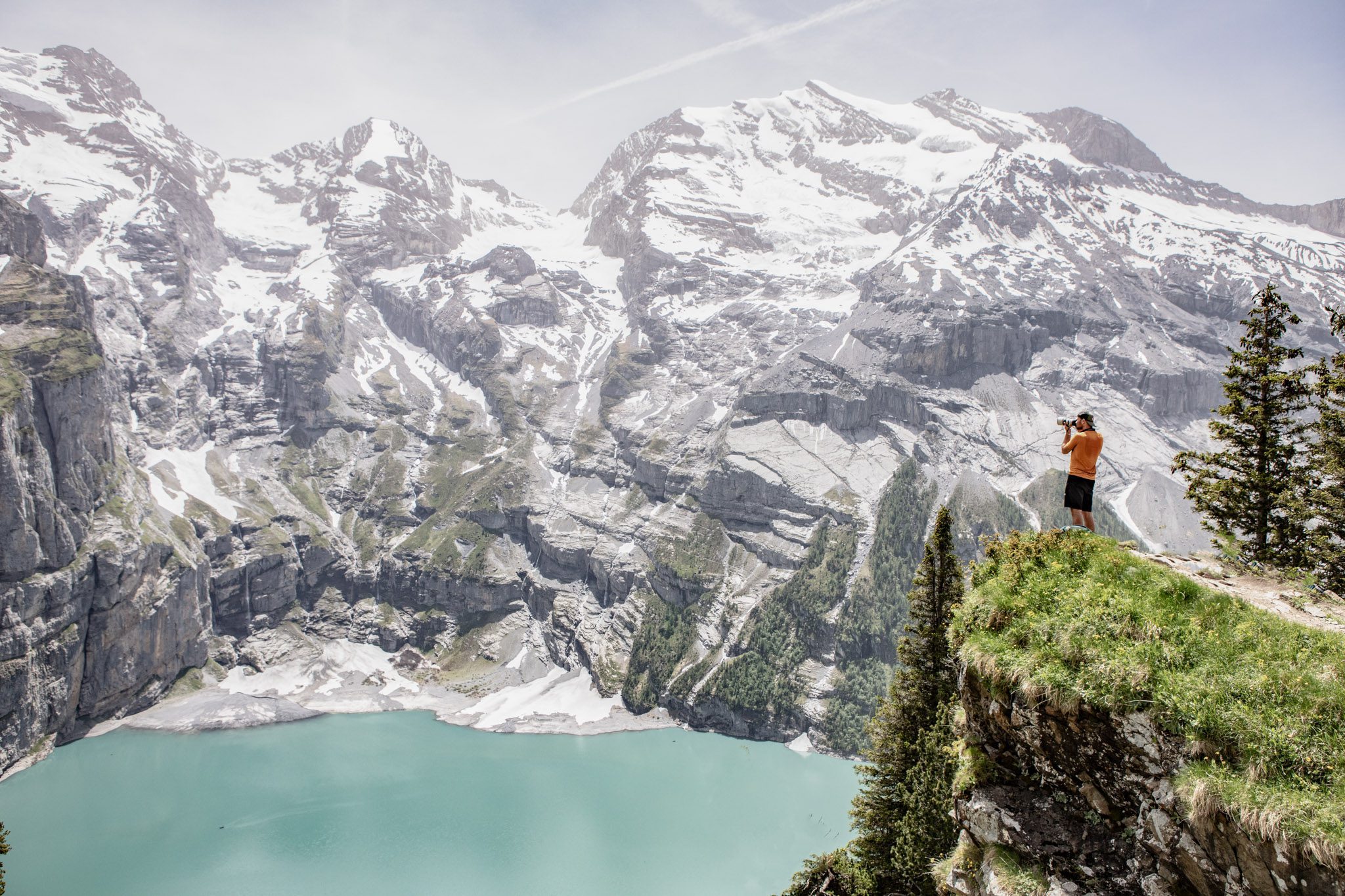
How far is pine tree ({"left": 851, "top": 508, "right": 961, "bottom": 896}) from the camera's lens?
903 inches

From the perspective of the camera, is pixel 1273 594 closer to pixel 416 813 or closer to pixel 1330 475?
pixel 1330 475

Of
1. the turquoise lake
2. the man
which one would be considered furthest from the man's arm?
the turquoise lake

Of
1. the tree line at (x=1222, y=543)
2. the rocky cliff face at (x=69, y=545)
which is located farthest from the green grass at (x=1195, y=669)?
the rocky cliff face at (x=69, y=545)

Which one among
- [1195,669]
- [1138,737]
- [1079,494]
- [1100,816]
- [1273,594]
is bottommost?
A: [1100,816]

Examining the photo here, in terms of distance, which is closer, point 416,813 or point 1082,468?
point 1082,468

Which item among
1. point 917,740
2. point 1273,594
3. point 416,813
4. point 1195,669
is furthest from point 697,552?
point 1195,669

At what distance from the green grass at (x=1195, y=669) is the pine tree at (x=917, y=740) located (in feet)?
42.4

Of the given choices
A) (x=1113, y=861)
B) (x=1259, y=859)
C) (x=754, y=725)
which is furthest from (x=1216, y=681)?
(x=754, y=725)

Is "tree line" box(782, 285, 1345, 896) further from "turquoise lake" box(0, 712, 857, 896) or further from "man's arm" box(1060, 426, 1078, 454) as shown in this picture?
"turquoise lake" box(0, 712, 857, 896)

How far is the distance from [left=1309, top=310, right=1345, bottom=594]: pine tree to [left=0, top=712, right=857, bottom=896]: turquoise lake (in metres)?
75.4

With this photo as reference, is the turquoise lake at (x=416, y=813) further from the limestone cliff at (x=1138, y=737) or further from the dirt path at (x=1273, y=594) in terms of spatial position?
the dirt path at (x=1273, y=594)

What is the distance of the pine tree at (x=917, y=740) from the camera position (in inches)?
903

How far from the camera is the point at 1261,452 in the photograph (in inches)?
790

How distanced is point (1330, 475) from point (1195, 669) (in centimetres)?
1582
